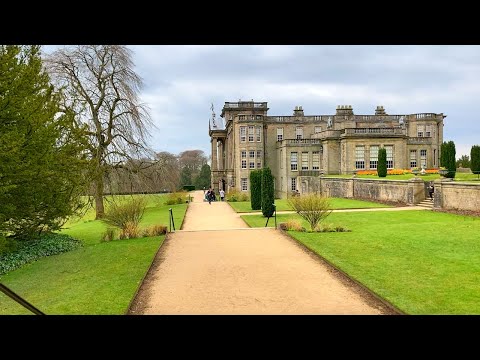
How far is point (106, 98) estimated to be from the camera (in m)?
25.9

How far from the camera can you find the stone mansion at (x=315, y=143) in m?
38.2

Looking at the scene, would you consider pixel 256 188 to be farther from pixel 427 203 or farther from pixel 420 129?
pixel 420 129

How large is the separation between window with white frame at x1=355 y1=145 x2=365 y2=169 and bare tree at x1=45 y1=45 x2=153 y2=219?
20939 millimetres

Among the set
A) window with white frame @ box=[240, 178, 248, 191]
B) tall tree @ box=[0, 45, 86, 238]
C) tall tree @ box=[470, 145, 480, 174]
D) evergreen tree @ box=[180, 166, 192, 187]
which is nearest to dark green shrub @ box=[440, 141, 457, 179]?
tall tree @ box=[470, 145, 480, 174]

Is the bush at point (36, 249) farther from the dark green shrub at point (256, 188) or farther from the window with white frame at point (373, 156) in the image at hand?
the window with white frame at point (373, 156)

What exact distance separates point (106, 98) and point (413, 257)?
70.5ft

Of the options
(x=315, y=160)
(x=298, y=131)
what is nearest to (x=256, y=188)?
(x=315, y=160)

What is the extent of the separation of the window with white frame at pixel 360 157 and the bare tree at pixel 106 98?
20.9 meters

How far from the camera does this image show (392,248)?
1167 centimetres

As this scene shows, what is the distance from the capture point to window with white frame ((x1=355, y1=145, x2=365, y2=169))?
38281mm
